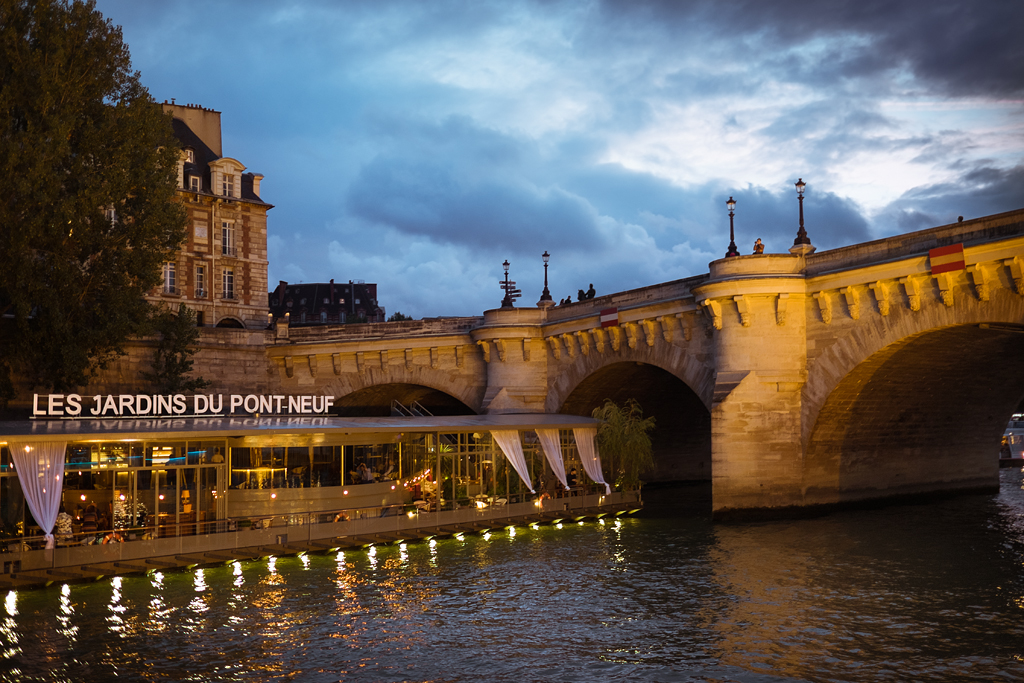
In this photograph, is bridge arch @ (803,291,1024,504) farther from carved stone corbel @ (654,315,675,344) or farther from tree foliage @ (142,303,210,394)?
tree foliage @ (142,303,210,394)

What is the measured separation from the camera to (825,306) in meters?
33.6

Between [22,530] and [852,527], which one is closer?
[22,530]

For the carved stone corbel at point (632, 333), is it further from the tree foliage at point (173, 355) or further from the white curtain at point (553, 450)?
the tree foliage at point (173, 355)

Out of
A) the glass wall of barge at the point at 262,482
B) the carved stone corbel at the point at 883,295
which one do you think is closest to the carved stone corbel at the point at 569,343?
the glass wall of barge at the point at 262,482

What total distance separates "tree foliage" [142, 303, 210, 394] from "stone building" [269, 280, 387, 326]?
76608mm

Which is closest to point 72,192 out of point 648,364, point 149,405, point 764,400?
point 149,405

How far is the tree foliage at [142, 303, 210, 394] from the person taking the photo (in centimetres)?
4656

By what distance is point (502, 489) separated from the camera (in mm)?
38406

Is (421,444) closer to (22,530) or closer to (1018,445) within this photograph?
(22,530)

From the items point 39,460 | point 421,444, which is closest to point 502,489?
point 421,444

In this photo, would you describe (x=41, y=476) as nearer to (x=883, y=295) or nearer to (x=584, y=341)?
(x=584, y=341)

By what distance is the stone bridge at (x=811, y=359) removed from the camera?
3011 cm

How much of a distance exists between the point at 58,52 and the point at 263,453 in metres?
17.1

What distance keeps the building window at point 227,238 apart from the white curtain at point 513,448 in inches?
1331
